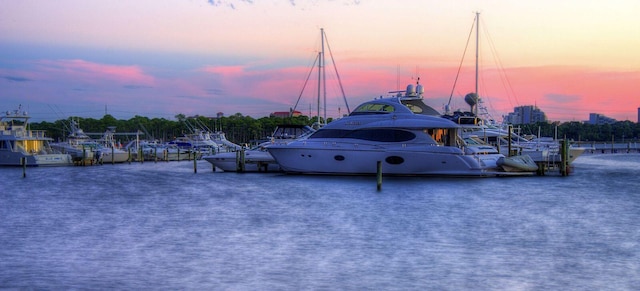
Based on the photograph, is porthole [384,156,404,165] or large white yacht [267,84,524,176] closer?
large white yacht [267,84,524,176]

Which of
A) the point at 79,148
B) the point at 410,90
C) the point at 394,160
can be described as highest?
the point at 410,90

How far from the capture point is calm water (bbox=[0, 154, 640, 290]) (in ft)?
60.7

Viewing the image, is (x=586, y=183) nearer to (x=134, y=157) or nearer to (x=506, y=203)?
(x=506, y=203)

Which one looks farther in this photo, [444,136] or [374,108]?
[374,108]

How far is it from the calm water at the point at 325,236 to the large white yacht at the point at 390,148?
120 cm

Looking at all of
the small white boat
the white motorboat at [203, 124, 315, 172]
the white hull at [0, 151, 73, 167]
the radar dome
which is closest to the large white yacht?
the small white boat

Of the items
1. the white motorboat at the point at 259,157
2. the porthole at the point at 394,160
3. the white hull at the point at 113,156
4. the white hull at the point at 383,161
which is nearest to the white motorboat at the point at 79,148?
the white hull at the point at 113,156

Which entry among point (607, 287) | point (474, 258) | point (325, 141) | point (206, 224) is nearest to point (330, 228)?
point (206, 224)

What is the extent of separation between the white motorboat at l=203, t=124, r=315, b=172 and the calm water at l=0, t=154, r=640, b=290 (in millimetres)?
9009

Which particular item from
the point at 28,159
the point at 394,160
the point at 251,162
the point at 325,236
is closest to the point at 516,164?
the point at 394,160

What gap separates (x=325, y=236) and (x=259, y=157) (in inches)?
1126

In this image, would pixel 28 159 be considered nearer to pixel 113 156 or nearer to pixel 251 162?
pixel 113 156

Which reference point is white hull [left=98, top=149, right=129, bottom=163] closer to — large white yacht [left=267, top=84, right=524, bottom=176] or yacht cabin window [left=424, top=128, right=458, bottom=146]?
large white yacht [left=267, top=84, right=524, bottom=176]

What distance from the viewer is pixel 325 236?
82.7 feet
